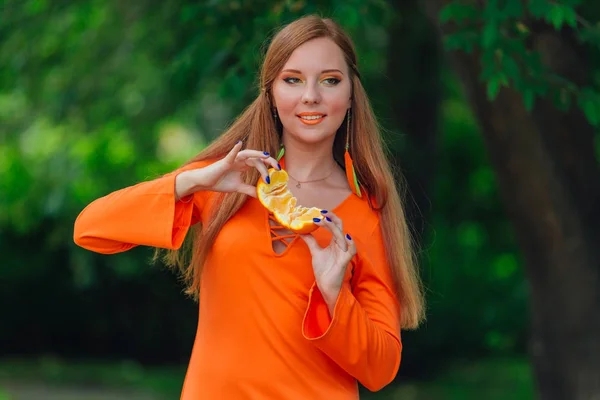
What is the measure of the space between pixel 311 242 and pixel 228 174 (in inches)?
11.1

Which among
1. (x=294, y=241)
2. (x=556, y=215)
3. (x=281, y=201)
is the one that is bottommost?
(x=556, y=215)

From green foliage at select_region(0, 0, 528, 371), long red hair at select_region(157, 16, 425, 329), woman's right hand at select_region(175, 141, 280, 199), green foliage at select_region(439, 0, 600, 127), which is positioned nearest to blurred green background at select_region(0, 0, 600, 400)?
green foliage at select_region(0, 0, 528, 371)

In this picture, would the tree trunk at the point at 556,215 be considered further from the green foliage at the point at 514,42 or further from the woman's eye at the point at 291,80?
the woman's eye at the point at 291,80

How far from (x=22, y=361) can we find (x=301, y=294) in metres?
8.21

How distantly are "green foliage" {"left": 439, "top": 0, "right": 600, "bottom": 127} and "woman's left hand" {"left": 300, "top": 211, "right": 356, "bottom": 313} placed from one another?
170 centimetres

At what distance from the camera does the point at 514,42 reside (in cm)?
423

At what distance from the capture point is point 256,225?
9.19 feet

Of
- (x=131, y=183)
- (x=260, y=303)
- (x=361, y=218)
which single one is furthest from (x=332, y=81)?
(x=131, y=183)

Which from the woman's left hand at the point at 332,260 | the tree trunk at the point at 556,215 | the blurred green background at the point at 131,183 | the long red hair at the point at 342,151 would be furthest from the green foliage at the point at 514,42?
the woman's left hand at the point at 332,260

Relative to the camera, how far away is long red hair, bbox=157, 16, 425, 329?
2824mm

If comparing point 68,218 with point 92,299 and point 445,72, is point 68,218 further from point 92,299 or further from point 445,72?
point 445,72

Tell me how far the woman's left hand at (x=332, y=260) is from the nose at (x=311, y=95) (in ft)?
1.17

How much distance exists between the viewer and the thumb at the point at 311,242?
261 centimetres

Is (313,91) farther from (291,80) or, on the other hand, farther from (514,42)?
(514,42)
